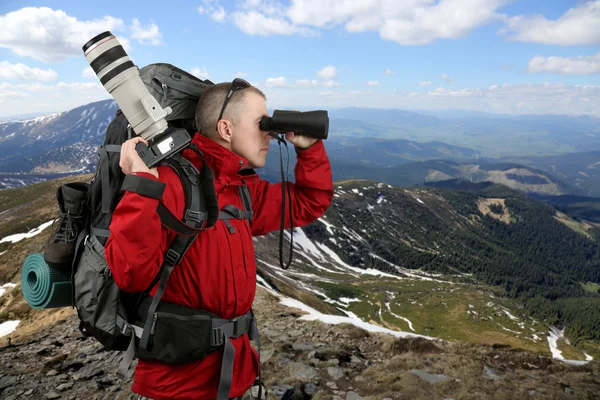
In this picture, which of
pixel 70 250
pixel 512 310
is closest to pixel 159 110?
pixel 70 250

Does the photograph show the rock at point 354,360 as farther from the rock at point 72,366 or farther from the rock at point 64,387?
the rock at point 72,366

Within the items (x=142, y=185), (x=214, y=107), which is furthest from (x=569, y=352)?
(x=142, y=185)

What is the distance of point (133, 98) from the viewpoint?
10.3ft

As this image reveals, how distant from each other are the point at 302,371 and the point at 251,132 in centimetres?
864

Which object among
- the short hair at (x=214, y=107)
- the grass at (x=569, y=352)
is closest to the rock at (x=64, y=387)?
the short hair at (x=214, y=107)

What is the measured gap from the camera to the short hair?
3840 mm

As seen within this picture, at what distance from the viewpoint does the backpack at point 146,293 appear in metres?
3.40

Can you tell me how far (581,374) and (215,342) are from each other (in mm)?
12033

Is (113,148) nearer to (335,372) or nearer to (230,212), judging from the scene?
(230,212)

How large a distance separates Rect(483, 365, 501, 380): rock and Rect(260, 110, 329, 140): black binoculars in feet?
31.3

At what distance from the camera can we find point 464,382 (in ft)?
31.5

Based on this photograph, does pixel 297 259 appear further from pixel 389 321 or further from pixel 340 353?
pixel 340 353

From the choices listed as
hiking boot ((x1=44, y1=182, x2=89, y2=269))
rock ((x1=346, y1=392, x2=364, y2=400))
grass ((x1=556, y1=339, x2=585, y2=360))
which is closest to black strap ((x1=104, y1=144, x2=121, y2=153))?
hiking boot ((x1=44, y1=182, x2=89, y2=269))

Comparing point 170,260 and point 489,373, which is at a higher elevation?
point 170,260
